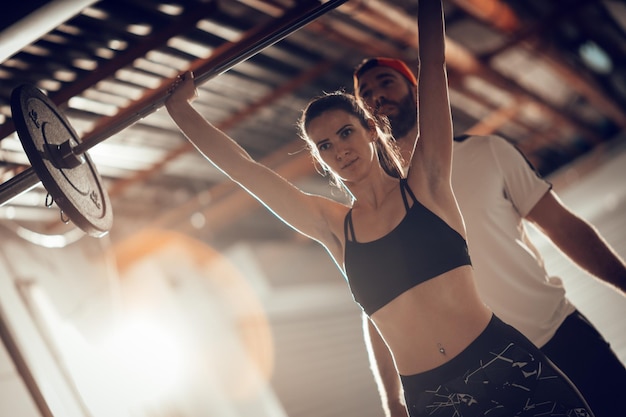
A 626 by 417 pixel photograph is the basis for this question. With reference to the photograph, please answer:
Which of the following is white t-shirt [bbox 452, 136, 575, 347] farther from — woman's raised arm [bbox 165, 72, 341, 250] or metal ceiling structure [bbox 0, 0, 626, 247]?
metal ceiling structure [bbox 0, 0, 626, 247]

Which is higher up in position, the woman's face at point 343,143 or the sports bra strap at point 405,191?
the woman's face at point 343,143

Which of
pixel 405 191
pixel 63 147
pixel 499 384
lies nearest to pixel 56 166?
pixel 63 147

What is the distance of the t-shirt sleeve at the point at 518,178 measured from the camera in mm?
2172

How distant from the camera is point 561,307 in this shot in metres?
2.05

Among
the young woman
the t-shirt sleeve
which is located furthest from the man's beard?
the young woman

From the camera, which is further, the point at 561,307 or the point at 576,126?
the point at 576,126

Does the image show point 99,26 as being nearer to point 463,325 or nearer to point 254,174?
point 254,174

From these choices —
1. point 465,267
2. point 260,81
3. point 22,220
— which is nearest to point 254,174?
point 465,267

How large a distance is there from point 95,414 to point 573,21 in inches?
266

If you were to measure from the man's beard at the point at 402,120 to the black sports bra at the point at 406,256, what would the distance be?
0.79 m

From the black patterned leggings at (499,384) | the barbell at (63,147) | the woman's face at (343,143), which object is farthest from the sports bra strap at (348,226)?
the barbell at (63,147)

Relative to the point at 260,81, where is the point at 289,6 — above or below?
above

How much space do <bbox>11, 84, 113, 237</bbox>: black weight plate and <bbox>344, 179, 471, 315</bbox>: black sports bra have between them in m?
1.13

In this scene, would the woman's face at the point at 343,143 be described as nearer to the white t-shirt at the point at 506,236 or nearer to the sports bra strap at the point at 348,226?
the sports bra strap at the point at 348,226
